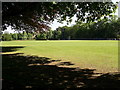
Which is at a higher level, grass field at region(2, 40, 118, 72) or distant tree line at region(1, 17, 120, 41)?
distant tree line at region(1, 17, 120, 41)

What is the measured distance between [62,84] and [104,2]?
6458mm

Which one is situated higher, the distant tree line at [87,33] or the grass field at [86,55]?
the distant tree line at [87,33]

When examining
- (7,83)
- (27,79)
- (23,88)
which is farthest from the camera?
(27,79)

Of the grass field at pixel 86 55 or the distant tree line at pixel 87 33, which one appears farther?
the distant tree line at pixel 87 33

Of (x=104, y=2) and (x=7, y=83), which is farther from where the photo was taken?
(x=104, y=2)

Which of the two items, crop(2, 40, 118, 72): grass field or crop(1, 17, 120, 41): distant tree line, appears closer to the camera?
crop(2, 40, 118, 72): grass field

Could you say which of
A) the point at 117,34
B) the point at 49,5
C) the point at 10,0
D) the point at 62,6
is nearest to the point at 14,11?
the point at 10,0

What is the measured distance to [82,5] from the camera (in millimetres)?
8797

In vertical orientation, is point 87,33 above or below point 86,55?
above

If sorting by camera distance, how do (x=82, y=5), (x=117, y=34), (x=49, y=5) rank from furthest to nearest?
(x=117, y=34) < (x=82, y=5) < (x=49, y=5)

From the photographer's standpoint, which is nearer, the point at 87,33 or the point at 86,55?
the point at 86,55

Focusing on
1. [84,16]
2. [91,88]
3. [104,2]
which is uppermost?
[104,2]

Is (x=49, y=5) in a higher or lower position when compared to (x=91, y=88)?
higher

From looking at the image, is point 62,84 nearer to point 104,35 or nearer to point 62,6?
point 62,6
